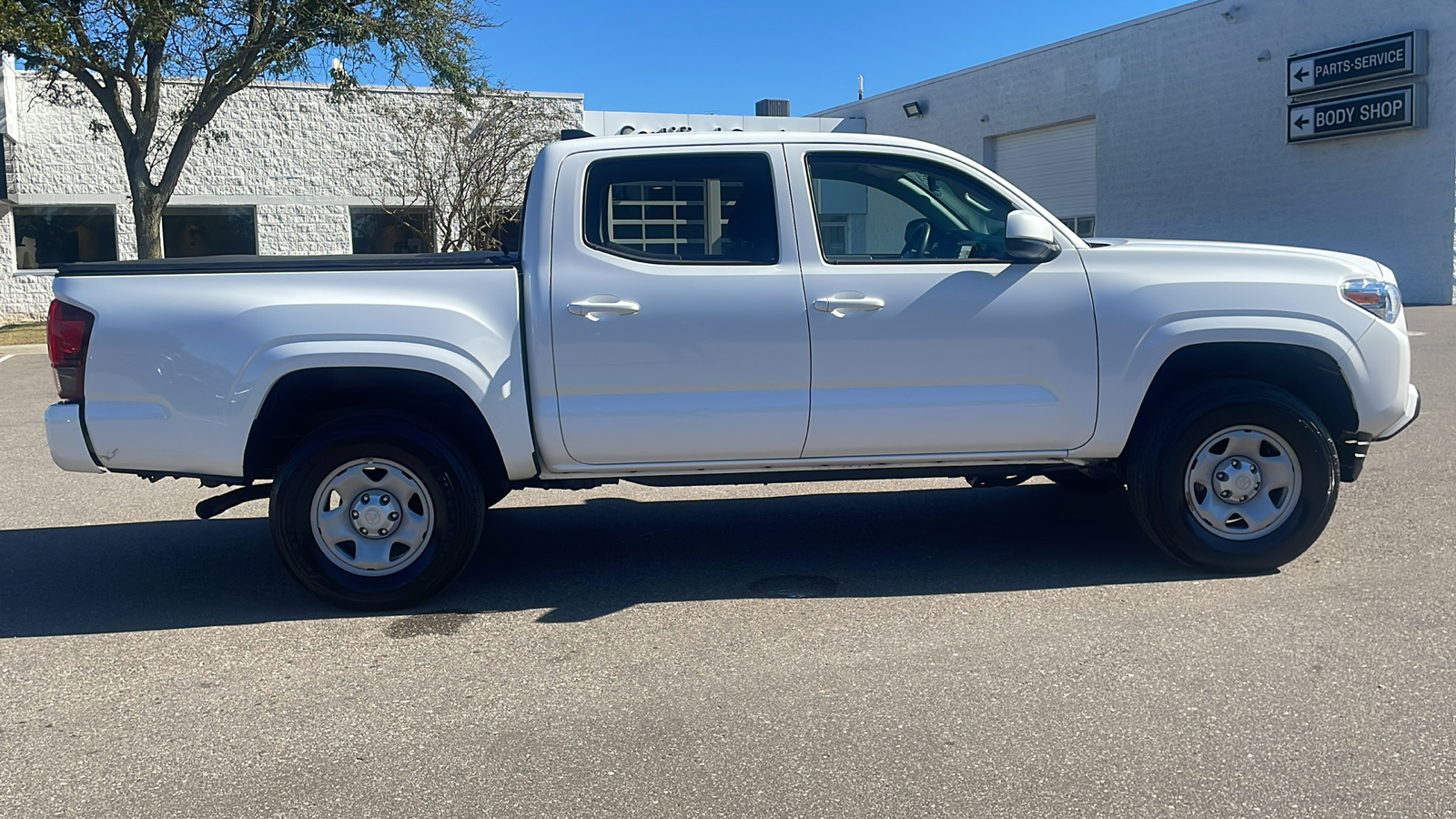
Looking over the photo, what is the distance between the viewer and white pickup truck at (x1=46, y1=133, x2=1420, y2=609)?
5.00m

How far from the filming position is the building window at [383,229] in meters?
27.6

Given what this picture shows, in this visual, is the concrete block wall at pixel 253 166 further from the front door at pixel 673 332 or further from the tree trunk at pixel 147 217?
the front door at pixel 673 332

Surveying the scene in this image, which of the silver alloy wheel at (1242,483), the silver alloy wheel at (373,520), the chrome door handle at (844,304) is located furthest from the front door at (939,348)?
the silver alloy wheel at (373,520)

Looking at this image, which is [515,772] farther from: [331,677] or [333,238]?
[333,238]

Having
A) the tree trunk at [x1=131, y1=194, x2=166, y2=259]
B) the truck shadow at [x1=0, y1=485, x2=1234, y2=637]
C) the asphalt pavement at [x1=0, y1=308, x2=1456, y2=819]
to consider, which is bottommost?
the asphalt pavement at [x1=0, y1=308, x2=1456, y2=819]

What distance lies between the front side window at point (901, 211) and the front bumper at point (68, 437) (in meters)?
3.30

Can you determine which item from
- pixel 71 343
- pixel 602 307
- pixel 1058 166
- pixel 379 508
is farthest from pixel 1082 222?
pixel 71 343

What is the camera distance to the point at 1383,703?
3.89 meters

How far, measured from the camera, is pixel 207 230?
1061 inches

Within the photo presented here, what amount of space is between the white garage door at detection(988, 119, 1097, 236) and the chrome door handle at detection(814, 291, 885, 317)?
2694 centimetres

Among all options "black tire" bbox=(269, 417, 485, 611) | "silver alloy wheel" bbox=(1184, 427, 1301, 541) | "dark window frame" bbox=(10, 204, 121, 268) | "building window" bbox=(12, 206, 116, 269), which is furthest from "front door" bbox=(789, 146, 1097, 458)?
"building window" bbox=(12, 206, 116, 269)

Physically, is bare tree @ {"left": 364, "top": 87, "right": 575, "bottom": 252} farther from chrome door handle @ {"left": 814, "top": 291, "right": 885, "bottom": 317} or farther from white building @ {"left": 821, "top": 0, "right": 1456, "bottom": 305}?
chrome door handle @ {"left": 814, "top": 291, "right": 885, "bottom": 317}

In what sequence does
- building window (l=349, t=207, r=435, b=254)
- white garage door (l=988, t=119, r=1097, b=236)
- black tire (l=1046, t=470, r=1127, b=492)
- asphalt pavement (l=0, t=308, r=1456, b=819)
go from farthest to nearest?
1. white garage door (l=988, t=119, r=1097, b=236)
2. building window (l=349, t=207, r=435, b=254)
3. black tire (l=1046, t=470, r=1127, b=492)
4. asphalt pavement (l=0, t=308, r=1456, b=819)

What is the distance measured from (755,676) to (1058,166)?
30.0m
